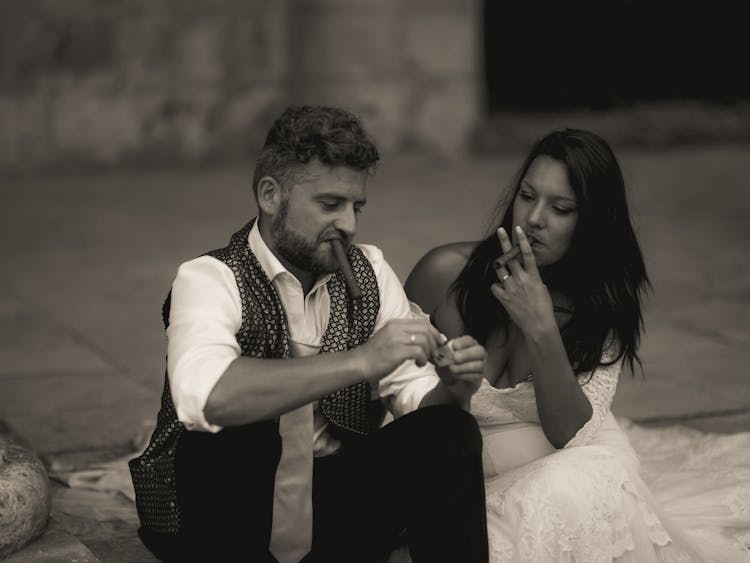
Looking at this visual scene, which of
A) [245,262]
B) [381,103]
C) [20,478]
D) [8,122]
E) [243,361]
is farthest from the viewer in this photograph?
[381,103]

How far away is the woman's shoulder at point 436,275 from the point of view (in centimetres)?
358

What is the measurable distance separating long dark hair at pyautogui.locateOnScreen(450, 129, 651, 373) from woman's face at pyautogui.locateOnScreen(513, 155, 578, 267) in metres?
0.02

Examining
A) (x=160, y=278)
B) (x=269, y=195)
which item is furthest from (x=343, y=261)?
(x=160, y=278)

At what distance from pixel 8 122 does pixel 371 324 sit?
623cm

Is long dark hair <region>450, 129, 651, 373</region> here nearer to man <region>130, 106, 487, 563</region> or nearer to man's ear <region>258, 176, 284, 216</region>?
man <region>130, 106, 487, 563</region>

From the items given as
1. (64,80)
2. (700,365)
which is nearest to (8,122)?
(64,80)

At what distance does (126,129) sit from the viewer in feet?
29.9

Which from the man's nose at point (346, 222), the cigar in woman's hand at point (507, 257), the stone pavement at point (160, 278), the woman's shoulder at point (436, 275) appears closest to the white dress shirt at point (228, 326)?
the man's nose at point (346, 222)

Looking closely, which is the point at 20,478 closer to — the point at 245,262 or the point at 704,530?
the point at 245,262

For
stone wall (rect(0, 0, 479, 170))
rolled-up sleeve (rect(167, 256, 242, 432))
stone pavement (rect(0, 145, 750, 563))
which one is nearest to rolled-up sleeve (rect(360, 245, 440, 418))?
rolled-up sleeve (rect(167, 256, 242, 432))

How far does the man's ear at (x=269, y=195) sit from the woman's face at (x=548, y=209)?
0.69 metres

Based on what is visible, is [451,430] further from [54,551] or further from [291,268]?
[54,551]

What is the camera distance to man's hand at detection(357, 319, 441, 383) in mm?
2652

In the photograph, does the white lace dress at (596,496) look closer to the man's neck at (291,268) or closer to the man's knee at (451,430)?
the man's knee at (451,430)
